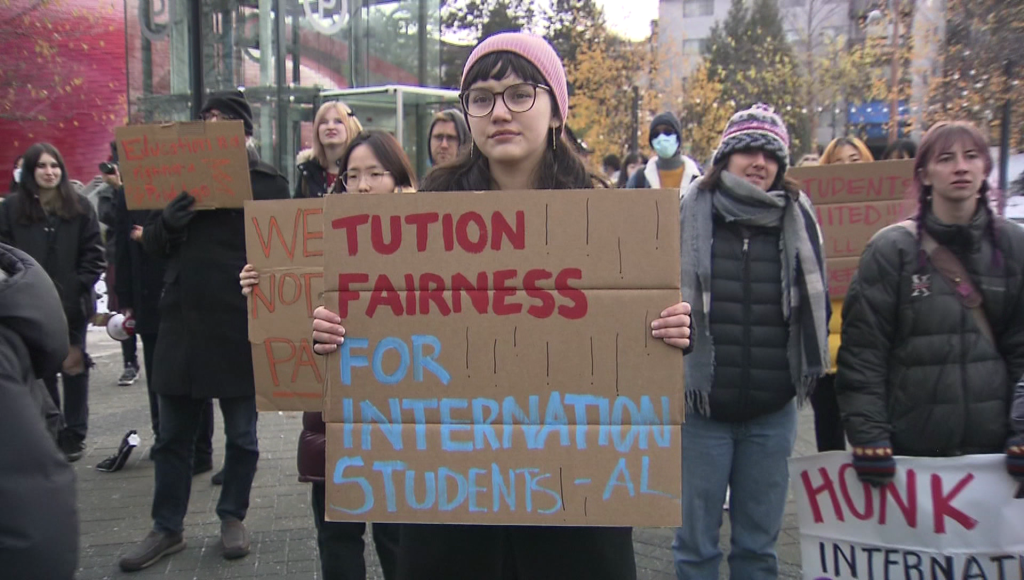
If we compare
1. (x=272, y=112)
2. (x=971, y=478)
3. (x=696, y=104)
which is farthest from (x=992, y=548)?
(x=696, y=104)

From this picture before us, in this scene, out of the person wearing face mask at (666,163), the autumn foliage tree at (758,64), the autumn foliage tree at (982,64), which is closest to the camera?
the person wearing face mask at (666,163)

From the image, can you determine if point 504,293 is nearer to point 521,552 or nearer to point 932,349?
point 521,552

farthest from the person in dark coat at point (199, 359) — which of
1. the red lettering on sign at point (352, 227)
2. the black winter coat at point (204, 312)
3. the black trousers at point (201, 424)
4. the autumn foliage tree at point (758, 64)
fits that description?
the autumn foliage tree at point (758, 64)

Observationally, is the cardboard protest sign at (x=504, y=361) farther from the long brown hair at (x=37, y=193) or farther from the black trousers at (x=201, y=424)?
the long brown hair at (x=37, y=193)

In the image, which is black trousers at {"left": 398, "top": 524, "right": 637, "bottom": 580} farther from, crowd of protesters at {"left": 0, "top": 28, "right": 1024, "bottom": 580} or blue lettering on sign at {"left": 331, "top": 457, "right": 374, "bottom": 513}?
blue lettering on sign at {"left": 331, "top": 457, "right": 374, "bottom": 513}

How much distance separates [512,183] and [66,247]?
4.75 metres

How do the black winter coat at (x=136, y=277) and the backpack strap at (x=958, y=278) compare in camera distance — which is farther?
the black winter coat at (x=136, y=277)

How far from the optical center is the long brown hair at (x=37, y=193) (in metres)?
5.94

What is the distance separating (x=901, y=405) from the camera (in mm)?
2990

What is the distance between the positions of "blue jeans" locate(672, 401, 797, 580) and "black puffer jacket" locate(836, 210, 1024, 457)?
0.32 m

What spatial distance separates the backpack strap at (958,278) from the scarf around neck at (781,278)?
37 centimetres

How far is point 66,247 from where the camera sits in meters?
6.02

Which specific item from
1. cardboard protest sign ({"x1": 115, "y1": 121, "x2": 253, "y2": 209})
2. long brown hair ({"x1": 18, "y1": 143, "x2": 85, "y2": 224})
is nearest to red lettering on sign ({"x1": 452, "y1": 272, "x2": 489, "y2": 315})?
cardboard protest sign ({"x1": 115, "y1": 121, "x2": 253, "y2": 209})

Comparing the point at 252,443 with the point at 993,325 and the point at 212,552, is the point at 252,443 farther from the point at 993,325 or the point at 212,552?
the point at 993,325
